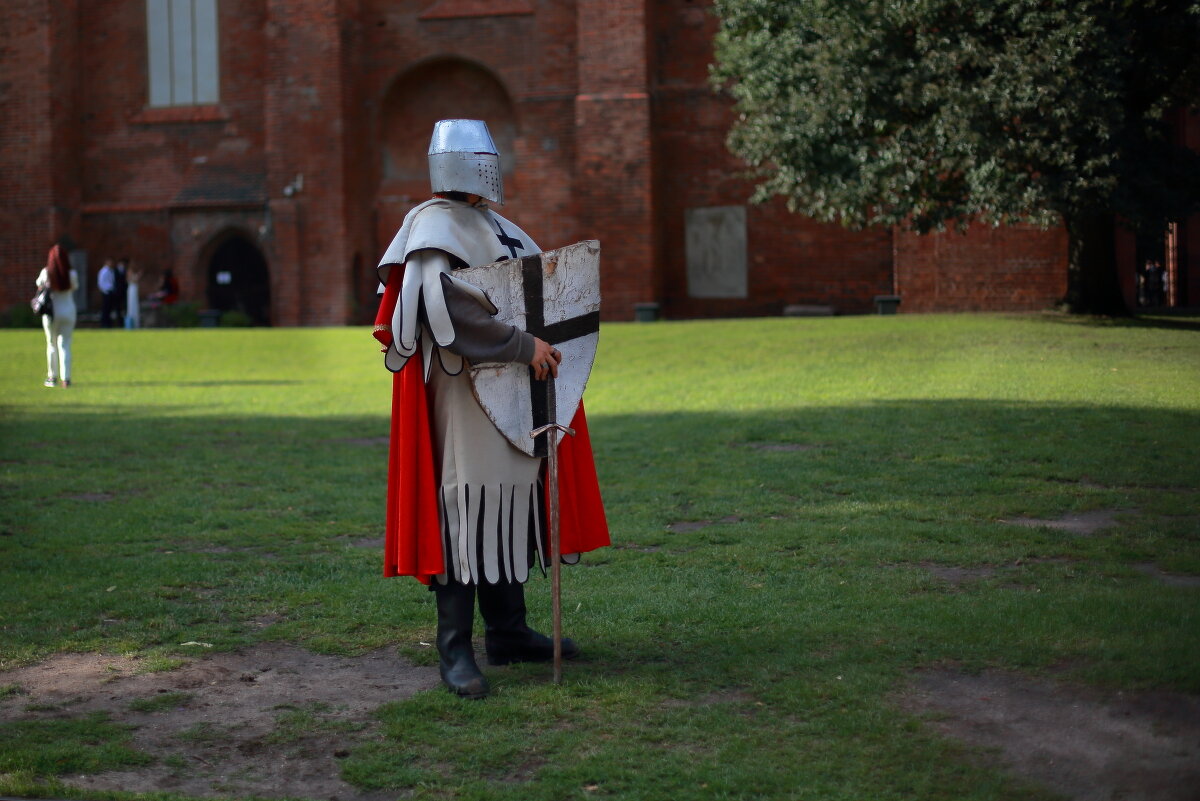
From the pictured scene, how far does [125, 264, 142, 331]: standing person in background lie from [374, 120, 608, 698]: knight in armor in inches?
1158

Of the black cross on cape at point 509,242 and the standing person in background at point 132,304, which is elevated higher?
the standing person in background at point 132,304

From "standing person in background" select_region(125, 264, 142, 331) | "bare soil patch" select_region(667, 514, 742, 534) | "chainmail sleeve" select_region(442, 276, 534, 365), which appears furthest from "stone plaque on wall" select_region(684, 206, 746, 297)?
"chainmail sleeve" select_region(442, 276, 534, 365)

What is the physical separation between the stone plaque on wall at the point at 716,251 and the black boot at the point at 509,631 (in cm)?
2635

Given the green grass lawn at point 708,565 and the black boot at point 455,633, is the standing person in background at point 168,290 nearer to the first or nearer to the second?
the green grass lawn at point 708,565

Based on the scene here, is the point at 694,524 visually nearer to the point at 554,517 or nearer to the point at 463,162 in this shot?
the point at 554,517

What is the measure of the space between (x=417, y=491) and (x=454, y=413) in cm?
29

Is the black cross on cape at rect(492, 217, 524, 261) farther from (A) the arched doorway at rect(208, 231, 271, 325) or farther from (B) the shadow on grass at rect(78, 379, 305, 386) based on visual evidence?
(A) the arched doorway at rect(208, 231, 271, 325)

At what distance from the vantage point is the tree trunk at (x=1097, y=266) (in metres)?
19.7

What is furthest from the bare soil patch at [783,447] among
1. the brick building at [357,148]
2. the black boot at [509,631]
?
the brick building at [357,148]

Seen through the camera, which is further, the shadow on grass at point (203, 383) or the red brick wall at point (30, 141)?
the red brick wall at point (30, 141)

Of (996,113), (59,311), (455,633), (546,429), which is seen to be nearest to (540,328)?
(546,429)

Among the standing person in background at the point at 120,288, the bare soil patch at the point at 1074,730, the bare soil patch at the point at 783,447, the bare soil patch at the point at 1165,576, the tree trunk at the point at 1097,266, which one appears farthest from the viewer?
the standing person in background at the point at 120,288

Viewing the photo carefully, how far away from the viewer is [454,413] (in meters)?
4.43

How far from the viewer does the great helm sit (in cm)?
446
